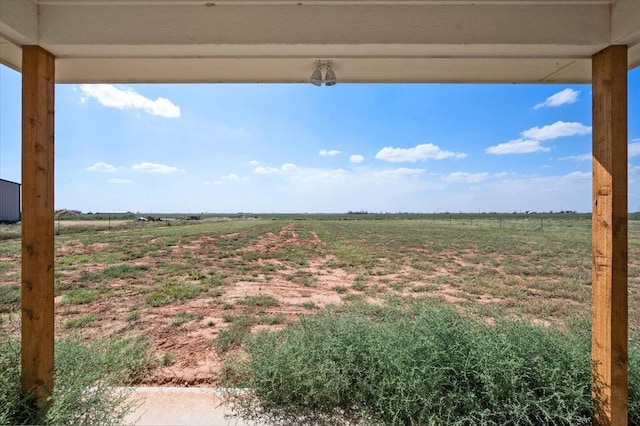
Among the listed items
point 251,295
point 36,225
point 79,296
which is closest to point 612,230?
point 36,225

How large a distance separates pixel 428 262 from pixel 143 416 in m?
9.02

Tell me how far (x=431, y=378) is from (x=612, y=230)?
1329mm

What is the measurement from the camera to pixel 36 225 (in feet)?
4.82

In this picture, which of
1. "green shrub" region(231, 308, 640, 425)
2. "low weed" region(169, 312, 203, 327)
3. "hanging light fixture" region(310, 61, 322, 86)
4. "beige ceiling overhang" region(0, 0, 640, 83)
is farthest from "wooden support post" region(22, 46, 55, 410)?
→ "low weed" region(169, 312, 203, 327)

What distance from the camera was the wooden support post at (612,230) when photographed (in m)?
1.44

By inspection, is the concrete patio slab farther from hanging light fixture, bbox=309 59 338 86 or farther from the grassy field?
hanging light fixture, bbox=309 59 338 86

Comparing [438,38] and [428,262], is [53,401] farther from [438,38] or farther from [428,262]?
[428,262]

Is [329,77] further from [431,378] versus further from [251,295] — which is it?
[251,295]

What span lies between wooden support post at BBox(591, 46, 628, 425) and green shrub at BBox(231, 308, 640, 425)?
5.7 inches

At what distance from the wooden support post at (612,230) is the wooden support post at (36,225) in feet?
10.5

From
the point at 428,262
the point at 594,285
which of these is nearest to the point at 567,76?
the point at 594,285

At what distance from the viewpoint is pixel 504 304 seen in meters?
5.02

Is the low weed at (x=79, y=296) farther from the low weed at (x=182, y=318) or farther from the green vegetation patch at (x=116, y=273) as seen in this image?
the low weed at (x=182, y=318)

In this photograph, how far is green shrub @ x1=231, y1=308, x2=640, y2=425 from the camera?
154 cm
